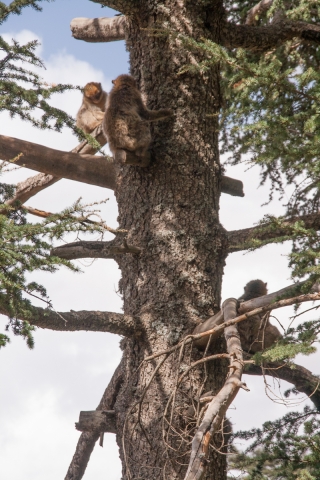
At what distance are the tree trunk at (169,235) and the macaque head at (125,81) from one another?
0.06 meters

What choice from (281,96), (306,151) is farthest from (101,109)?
(306,151)

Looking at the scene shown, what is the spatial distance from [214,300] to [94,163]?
2027mm

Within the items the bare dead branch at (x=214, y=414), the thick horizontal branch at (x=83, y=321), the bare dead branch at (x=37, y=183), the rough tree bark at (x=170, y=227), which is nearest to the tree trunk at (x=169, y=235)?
the rough tree bark at (x=170, y=227)

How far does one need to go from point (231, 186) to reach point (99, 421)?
2566 millimetres

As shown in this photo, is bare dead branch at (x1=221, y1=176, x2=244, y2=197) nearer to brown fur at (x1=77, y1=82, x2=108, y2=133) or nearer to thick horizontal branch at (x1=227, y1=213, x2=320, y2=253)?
thick horizontal branch at (x1=227, y1=213, x2=320, y2=253)

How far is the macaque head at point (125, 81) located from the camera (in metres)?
5.36

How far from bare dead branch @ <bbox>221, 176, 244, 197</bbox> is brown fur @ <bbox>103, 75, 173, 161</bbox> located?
3.68 feet

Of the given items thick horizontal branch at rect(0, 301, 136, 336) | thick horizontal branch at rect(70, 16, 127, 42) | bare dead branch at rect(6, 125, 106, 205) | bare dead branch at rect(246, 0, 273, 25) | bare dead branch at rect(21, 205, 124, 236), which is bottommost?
thick horizontal branch at rect(0, 301, 136, 336)

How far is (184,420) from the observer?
432cm

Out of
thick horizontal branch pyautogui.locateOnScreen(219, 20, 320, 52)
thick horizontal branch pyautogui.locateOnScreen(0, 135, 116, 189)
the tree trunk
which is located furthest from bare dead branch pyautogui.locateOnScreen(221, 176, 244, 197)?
thick horizontal branch pyautogui.locateOnScreen(219, 20, 320, 52)

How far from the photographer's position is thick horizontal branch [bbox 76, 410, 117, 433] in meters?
4.70

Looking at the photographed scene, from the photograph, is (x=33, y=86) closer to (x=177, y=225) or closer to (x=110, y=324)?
(x=177, y=225)

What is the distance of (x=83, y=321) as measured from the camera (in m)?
4.37

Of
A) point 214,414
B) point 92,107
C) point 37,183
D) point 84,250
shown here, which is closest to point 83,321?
point 84,250
